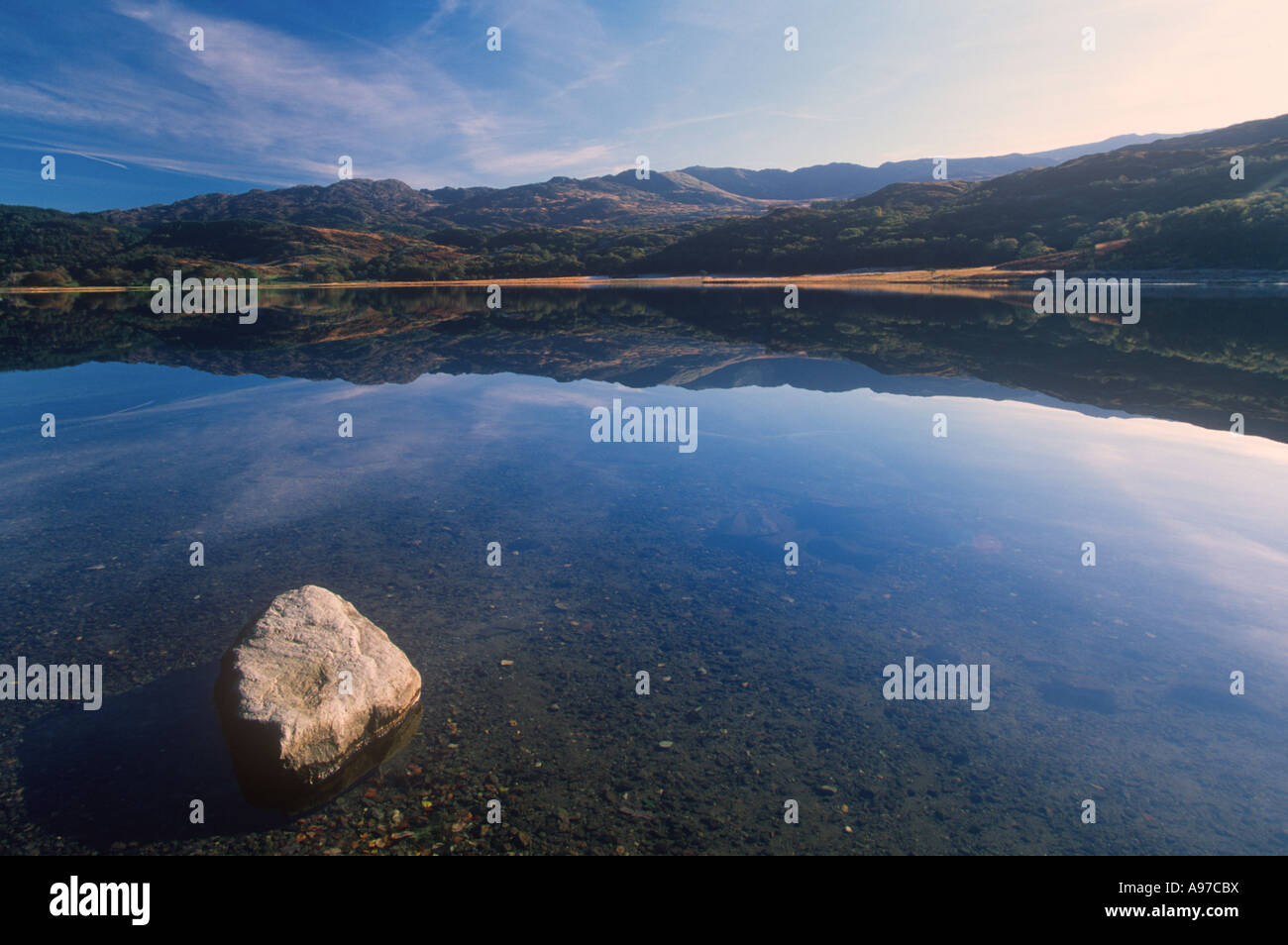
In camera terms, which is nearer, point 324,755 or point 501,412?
point 324,755

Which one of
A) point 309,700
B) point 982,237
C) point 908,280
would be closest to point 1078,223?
point 982,237

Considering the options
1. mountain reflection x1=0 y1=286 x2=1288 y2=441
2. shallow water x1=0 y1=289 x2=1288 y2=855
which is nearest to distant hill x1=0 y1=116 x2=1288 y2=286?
mountain reflection x1=0 y1=286 x2=1288 y2=441

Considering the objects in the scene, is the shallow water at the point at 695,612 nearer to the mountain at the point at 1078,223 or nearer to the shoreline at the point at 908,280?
the shoreline at the point at 908,280

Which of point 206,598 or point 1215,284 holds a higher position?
point 1215,284

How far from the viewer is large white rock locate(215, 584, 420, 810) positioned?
19.5 ft

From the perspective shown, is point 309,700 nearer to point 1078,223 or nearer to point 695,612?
point 695,612

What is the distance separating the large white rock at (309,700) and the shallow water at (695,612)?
10.7 inches

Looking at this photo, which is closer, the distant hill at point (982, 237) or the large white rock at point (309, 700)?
the large white rock at point (309, 700)

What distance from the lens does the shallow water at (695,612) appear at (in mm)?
5852

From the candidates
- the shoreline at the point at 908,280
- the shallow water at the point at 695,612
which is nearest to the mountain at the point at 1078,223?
the shoreline at the point at 908,280

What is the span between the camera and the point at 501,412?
22078mm
